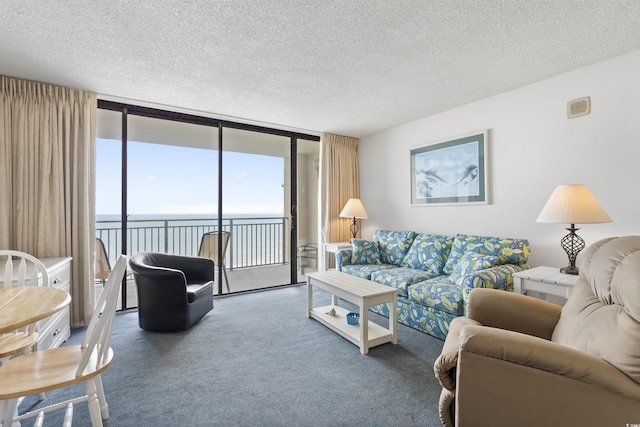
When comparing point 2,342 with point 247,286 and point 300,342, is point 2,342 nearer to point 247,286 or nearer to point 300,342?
point 300,342

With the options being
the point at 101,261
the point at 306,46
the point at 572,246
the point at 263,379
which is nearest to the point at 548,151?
the point at 572,246

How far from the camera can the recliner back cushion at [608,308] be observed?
1.04 m

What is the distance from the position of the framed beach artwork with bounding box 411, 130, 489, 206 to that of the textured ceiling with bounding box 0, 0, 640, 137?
540 millimetres

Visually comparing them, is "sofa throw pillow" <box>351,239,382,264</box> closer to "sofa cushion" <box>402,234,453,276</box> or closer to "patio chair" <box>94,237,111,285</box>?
"sofa cushion" <box>402,234,453,276</box>

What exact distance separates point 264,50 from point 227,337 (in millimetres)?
2405

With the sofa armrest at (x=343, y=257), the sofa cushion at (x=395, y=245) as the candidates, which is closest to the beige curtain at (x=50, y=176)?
the sofa armrest at (x=343, y=257)

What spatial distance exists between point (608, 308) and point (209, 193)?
396cm

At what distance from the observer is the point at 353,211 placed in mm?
4355

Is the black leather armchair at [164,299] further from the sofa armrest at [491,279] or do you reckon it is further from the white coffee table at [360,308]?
the sofa armrest at [491,279]

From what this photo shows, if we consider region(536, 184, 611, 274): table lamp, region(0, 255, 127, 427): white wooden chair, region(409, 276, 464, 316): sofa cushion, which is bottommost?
region(409, 276, 464, 316): sofa cushion

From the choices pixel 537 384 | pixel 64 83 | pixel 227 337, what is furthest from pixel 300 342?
pixel 64 83

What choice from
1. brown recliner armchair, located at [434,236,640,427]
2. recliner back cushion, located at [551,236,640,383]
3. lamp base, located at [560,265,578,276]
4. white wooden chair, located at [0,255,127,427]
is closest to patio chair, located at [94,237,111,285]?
white wooden chair, located at [0,255,127,427]

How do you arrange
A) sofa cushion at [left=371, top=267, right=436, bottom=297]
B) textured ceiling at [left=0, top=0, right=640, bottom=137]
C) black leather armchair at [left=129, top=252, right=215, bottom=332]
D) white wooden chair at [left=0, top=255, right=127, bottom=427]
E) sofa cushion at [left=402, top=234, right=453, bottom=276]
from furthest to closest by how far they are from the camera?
sofa cushion at [left=402, top=234, right=453, bottom=276] < sofa cushion at [left=371, top=267, right=436, bottom=297] < black leather armchair at [left=129, top=252, right=215, bottom=332] < textured ceiling at [left=0, top=0, right=640, bottom=137] < white wooden chair at [left=0, top=255, right=127, bottom=427]

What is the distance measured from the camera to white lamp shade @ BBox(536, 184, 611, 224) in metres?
2.12
